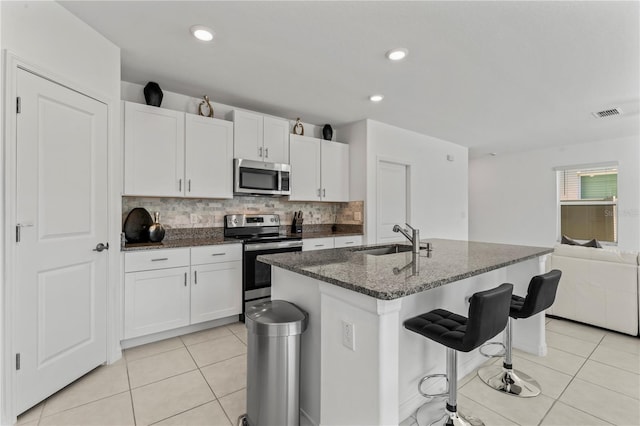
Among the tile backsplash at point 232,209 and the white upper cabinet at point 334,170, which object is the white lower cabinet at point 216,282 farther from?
the white upper cabinet at point 334,170

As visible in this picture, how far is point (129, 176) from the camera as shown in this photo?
109 inches

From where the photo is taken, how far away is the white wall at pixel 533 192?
529 cm

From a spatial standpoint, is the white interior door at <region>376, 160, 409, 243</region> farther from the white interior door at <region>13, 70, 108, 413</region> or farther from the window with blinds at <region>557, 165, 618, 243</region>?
the window with blinds at <region>557, 165, 618, 243</region>

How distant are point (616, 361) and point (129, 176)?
4413mm

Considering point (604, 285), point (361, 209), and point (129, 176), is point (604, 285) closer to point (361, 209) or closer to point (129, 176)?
point (361, 209)

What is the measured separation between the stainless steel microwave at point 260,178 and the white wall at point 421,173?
3.83 feet

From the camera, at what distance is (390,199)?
4727 millimetres

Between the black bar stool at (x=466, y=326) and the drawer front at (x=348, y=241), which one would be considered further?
the drawer front at (x=348, y=241)

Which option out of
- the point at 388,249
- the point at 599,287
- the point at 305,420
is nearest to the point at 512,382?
the point at 388,249

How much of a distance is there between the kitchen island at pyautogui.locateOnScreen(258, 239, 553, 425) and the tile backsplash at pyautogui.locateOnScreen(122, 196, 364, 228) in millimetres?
1832

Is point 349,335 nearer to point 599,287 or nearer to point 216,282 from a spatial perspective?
point 216,282

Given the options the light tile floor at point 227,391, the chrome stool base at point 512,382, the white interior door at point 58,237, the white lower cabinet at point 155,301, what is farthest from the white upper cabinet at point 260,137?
the chrome stool base at point 512,382

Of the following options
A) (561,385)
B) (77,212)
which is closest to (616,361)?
(561,385)

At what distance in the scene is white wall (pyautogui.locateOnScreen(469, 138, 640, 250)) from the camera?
5293mm
